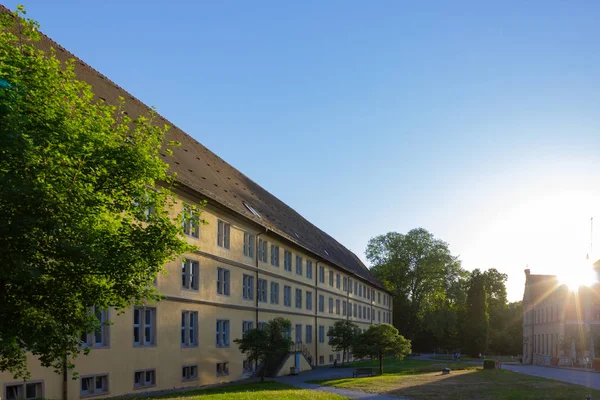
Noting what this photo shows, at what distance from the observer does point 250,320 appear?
36875mm

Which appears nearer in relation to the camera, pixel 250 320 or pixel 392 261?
pixel 250 320

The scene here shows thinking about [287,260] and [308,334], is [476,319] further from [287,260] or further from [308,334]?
[287,260]

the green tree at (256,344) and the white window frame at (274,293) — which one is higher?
the white window frame at (274,293)

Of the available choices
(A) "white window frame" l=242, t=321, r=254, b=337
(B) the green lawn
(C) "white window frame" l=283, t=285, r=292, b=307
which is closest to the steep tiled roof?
(C) "white window frame" l=283, t=285, r=292, b=307

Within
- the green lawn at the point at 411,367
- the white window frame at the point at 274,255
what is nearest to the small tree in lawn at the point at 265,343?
the white window frame at the point at 274,255

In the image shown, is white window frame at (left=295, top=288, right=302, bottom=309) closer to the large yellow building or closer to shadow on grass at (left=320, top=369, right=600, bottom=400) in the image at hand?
the large yellow building

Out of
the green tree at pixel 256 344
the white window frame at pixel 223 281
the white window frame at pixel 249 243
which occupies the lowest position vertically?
the green tree at pixel 256 344

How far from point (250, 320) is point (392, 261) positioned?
222ft

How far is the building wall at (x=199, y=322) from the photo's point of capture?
885 inches

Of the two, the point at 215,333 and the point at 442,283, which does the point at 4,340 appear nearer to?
the point at 215,333

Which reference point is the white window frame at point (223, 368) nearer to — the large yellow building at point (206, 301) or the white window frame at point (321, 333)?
the large yellow building at point (206, 301)

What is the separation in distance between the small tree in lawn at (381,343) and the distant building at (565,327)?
29.1m

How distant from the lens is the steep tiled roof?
92.6 ft

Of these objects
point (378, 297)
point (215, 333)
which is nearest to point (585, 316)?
point (378, 297)
